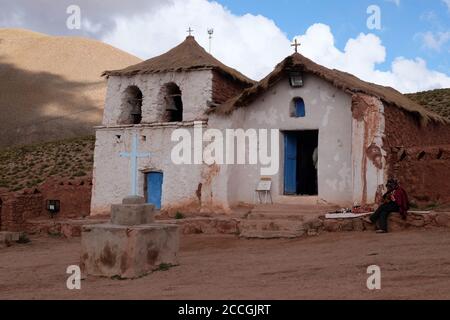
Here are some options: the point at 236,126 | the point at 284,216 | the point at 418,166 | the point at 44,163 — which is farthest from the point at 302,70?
the point at 44,163

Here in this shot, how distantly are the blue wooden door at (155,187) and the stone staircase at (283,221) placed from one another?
4.00 m

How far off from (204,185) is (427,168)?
20.4 feet

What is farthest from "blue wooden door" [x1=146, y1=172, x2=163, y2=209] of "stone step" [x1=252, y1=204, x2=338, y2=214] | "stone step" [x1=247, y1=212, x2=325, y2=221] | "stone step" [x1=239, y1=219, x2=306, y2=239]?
"stone step" [x1=239, y1=219, x2=306, y2=239]

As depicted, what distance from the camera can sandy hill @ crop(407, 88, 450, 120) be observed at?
33722 millimetres

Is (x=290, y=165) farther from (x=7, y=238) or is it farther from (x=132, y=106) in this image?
(x=7, y=238)

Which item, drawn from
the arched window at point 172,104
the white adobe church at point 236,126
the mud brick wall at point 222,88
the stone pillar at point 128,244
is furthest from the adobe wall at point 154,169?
the stone pillar at point 128,244

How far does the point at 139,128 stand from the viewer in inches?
712

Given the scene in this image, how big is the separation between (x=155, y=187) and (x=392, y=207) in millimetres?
8164

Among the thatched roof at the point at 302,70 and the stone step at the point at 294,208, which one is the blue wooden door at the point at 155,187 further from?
the stone step at the point at 294,208

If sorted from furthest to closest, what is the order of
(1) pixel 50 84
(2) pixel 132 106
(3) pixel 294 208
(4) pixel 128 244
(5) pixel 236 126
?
(1) pixel 50 84
(2) pixel 132 106
(5) pixel 236 126
(3) pixel 294 208
(4) pixel 128 244

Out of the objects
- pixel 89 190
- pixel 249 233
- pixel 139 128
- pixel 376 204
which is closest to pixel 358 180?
pixel 376 204

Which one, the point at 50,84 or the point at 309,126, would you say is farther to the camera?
the point at 50,84

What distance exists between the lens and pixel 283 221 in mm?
13484

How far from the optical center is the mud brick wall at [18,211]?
753 inches
